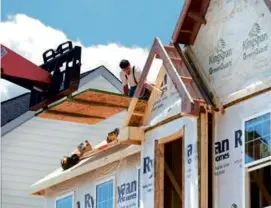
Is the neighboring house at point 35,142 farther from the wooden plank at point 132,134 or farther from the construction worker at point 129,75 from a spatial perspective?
the wooden plank at point 132,134

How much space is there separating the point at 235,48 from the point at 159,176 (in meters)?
3.06

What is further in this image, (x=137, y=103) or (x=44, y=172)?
(x=44, y=172)

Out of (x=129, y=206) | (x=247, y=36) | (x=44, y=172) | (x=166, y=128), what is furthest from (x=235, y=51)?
(x=44, y=172)

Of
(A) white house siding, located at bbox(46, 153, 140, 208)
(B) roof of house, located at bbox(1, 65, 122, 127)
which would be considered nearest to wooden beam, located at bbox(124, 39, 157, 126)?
(A) white house siding, located at bbox(46, 153, 140, 208)

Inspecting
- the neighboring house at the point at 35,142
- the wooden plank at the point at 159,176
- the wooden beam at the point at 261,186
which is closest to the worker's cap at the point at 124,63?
the wooden plank at the point at 159,176

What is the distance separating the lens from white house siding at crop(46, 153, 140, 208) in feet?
80.5

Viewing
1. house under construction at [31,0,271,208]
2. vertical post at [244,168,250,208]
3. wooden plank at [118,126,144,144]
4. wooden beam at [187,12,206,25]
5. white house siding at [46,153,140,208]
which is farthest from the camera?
white house siding at [46,153,140,208]

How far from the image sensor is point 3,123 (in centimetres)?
3591

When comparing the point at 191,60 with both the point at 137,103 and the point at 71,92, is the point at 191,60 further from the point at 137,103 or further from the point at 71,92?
the point at 71,92

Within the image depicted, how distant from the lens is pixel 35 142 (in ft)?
117

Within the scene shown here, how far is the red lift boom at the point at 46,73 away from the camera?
84.0 ft

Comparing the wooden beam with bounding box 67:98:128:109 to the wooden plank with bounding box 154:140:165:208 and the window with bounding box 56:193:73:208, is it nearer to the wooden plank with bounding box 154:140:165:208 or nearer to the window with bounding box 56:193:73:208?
the wooden plank with bounding box 154:140:165:208

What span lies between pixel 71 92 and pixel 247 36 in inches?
210

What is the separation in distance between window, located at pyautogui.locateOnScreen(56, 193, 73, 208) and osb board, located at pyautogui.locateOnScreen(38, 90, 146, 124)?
190 centimetres
